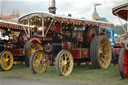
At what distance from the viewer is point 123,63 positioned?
5.48 meters

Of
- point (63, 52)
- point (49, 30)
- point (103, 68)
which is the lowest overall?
point (103, 68)

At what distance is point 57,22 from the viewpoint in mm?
7156

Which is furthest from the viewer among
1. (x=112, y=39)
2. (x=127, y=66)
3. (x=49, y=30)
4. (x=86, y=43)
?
(x=112, y=39)

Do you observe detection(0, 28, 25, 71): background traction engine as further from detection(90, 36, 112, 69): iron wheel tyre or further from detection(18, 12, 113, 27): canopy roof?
detection(90, 36, 112, 69): iron wheel tyre

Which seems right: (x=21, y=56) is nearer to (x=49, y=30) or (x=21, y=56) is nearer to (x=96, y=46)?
(x=49, y=30)

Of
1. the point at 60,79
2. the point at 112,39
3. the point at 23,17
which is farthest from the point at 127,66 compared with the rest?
the point at 112,39

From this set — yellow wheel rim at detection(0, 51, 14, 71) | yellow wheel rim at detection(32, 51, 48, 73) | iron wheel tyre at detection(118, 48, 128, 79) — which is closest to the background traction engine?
yellow wheel rim at detection(0, 51, 14, 71)

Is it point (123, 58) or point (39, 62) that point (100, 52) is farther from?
point (123, 58)

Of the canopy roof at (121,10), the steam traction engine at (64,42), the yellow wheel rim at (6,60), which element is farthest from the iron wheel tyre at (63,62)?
the yellow wheel rim at (6,60)

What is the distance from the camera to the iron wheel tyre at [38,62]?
7.19 metres

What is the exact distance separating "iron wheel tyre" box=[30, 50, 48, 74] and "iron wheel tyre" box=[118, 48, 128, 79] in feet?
9.47

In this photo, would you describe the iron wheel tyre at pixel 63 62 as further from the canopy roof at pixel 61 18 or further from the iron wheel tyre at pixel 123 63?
the iron wheel tyre at pixel 123 63

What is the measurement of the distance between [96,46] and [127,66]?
2.11m

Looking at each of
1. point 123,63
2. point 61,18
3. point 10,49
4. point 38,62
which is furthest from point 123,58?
point 10,49
